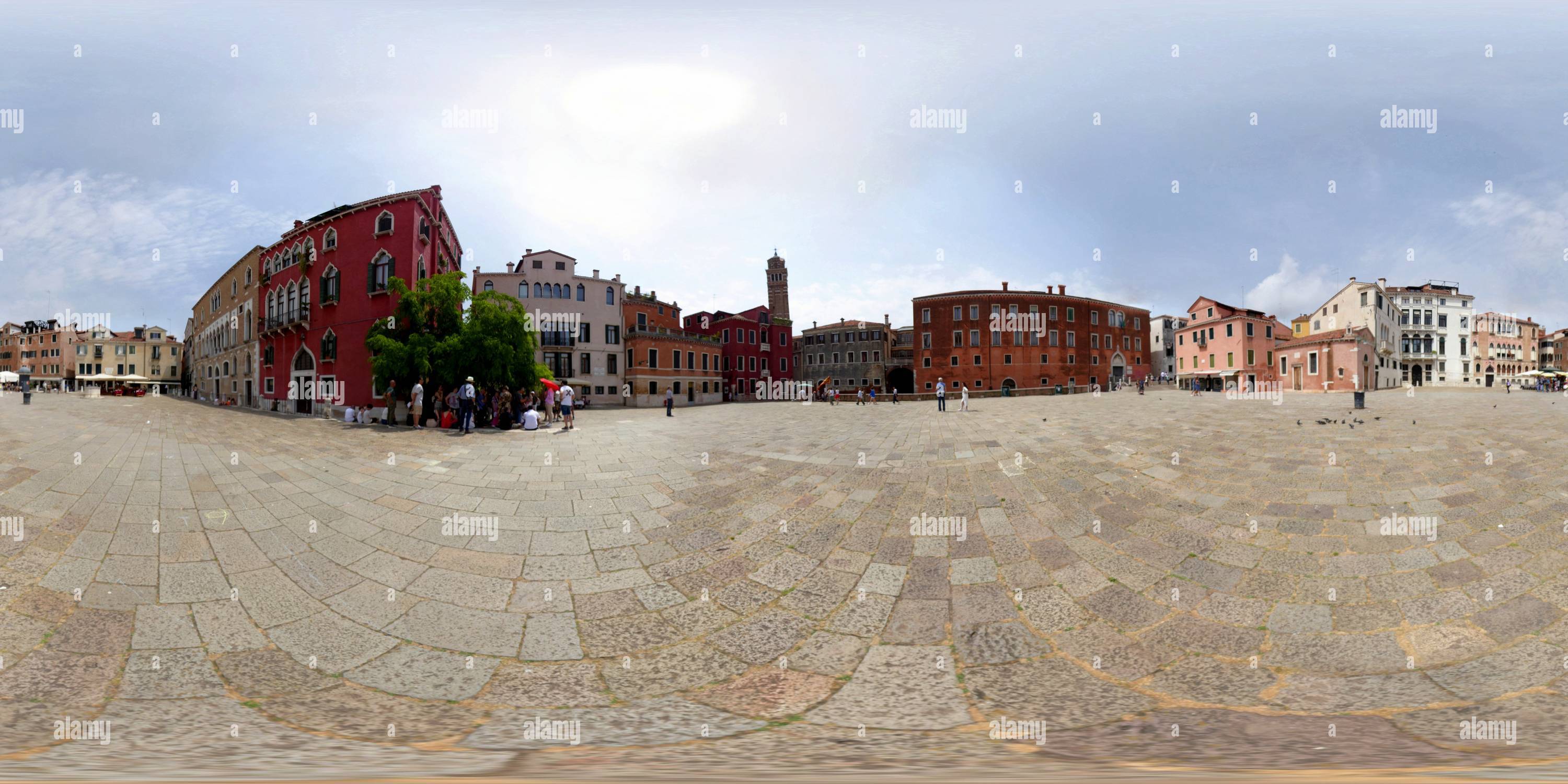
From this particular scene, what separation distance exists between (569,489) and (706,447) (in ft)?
9.82

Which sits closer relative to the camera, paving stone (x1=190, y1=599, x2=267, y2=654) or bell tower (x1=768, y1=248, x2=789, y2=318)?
paving stone (x1=190, y1=599, x2=267, y2=654)

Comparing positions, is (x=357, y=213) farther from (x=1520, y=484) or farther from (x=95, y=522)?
(x=1520, y=484)

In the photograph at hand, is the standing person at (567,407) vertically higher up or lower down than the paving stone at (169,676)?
higher up

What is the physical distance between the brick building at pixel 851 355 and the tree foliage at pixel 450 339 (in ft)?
128

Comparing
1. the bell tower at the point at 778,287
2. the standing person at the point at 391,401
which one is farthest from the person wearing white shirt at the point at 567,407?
the bell tower at the point at 778,287

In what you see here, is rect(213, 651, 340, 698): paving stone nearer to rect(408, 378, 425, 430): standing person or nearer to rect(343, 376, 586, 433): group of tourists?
rect(343, 376, 586, 433): group of tourists

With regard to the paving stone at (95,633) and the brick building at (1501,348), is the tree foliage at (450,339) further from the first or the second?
the brick building at (1501,348)

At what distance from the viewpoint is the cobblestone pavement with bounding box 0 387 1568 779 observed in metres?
3.41

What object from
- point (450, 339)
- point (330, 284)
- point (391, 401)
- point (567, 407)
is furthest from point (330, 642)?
point (330, 284)

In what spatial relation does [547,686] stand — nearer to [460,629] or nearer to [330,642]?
[460,629]

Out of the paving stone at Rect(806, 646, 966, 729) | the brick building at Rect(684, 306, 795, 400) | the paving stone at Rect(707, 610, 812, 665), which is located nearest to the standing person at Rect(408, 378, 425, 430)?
the paving stone at Rect(707, 610, 812, 665)

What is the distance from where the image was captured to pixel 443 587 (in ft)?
15.6

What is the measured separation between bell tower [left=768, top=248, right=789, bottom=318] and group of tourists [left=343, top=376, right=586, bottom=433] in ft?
161

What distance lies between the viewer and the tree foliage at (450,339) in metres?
16.4
